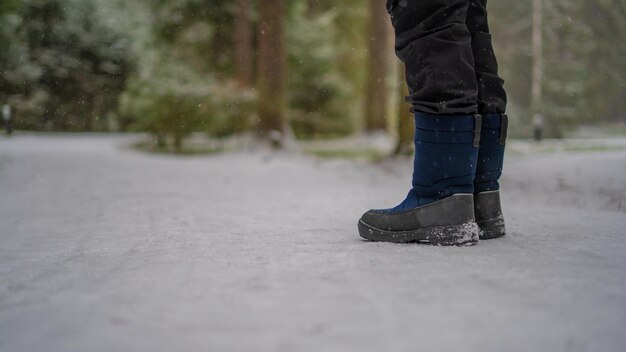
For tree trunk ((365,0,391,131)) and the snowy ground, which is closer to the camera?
the snowy ground

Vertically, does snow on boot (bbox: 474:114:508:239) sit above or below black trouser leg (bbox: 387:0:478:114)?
below

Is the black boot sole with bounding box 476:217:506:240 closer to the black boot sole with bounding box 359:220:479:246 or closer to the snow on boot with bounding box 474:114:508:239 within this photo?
the snow on boot with bounding box 474:114:508:239

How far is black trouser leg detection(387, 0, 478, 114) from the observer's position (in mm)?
1562

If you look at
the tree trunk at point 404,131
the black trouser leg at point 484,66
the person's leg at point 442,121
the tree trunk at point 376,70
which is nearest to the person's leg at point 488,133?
the black trouser leg at point 484,66

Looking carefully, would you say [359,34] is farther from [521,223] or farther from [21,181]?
[521,223]

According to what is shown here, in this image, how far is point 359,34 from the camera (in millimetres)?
14914

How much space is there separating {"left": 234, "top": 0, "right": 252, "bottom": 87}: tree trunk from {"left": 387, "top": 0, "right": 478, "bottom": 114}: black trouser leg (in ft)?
31.4

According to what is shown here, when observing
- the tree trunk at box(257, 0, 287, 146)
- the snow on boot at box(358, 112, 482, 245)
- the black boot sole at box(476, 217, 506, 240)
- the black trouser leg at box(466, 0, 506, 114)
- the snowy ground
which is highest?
the tree trunk at box(257, 0, 287, 146)

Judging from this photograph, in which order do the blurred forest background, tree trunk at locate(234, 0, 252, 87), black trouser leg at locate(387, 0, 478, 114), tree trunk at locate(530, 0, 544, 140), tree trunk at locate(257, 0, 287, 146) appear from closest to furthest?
black trouser leg at locate(387, 0, 478, 114)
the blurred forest background
tree trunk at locate(530, 0, 544, 140)
tree trunk at locate(257, 0, 287, 146)
tree trunk at locate(234, 0, 252, 87)

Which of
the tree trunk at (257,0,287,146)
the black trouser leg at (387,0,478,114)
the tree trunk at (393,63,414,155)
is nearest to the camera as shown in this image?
the black trouser leg at (387,0,478,114)

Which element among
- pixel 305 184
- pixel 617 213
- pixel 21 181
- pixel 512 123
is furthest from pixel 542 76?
pixel 21 181

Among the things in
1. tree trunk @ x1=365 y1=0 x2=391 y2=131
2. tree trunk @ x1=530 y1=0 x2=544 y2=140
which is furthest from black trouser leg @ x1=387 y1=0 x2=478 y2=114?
tree trunk @ x1=365 y1=0 x2=391 y2=131

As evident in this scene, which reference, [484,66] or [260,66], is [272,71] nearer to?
[260,66]

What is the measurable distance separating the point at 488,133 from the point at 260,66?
281 inches
